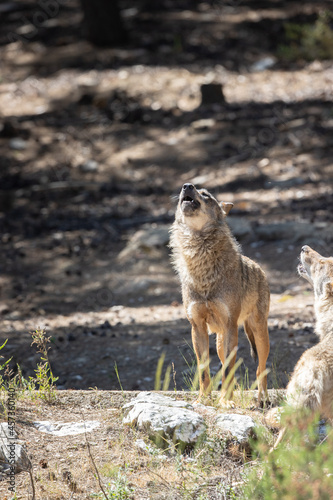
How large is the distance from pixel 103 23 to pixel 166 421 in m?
18.3

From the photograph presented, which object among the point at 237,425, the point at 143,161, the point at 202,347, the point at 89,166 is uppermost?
the point at 237,425

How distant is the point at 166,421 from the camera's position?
455 centimetres

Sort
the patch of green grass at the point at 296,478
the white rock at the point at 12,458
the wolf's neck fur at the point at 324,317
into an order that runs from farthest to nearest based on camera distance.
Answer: the wolf's neck fur at the point at 324,317 < the white rock at the point at 12,458 < the patch of green grass at the point at 296,478

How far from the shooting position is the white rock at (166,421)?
4493 millimetres

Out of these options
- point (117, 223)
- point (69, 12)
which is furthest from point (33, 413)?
point (69, 12)

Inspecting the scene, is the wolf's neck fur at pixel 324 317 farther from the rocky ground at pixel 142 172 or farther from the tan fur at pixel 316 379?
the rocky ground at pixel 142 172

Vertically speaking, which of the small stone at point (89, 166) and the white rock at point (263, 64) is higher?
the white rock at point (263, 64)

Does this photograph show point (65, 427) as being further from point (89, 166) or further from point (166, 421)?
point (89, 166)

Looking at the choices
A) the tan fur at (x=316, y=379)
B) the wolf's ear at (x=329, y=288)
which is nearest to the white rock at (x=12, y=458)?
the tan fur at (x=316, y=379)

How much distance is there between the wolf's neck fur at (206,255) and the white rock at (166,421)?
1.36 m

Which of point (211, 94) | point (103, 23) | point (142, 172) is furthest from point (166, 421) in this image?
point (103, 23)

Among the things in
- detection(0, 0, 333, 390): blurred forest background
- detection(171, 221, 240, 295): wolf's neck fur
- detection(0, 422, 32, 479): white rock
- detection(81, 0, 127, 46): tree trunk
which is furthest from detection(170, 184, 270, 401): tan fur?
detection(81, 0, 127, 46): tree trunk

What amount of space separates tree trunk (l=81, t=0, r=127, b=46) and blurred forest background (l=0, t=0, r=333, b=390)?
0.15 ft

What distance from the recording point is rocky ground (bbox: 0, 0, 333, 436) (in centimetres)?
876
